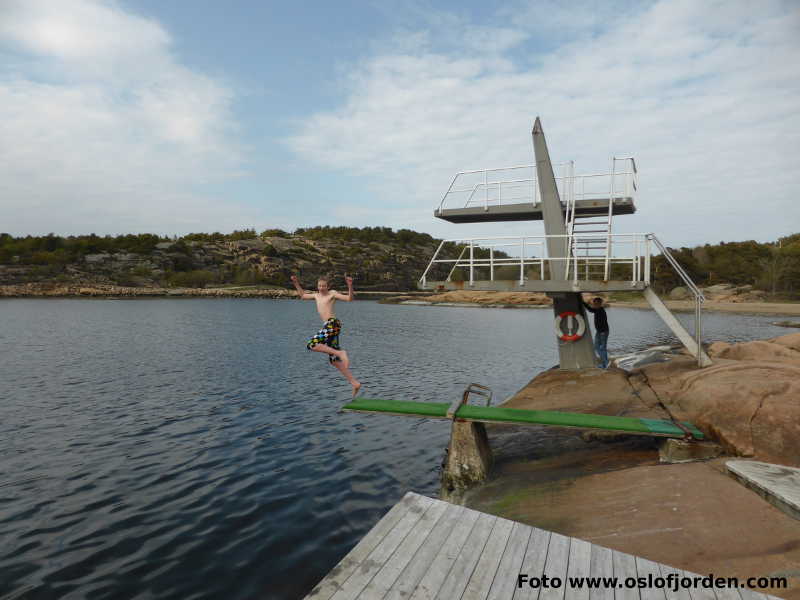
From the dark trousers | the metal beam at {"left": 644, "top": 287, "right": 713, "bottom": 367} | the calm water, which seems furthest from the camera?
the dark trousers

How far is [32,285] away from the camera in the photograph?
108 metres

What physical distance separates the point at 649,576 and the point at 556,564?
0.90m

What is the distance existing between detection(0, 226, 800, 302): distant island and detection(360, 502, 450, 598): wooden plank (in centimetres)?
9140

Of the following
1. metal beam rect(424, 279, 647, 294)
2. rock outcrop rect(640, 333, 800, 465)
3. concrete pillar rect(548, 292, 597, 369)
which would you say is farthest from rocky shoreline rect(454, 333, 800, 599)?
metal beam rect(424, 279, 647, 294)

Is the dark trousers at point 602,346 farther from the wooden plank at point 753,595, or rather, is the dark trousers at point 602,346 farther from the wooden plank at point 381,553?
the wooden plank at point 753,595

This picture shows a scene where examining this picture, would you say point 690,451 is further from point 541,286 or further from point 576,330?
point 576,330

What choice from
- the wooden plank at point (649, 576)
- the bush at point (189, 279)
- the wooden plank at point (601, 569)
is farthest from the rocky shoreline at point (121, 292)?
the wooden plank at point (649, 576)

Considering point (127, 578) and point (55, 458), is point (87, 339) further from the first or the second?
point (127, 578)

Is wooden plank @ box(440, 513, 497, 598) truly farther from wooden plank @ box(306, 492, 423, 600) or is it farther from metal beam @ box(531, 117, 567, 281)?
metal beam @ box(531, 117, 567, 281)

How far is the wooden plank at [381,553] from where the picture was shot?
458 centimetres

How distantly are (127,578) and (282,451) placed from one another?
5.61 metres

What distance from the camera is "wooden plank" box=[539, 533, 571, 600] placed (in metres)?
4.50

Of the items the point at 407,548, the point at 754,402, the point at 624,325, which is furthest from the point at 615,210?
the point at 624,325

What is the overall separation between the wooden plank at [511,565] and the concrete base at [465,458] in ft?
12.9
